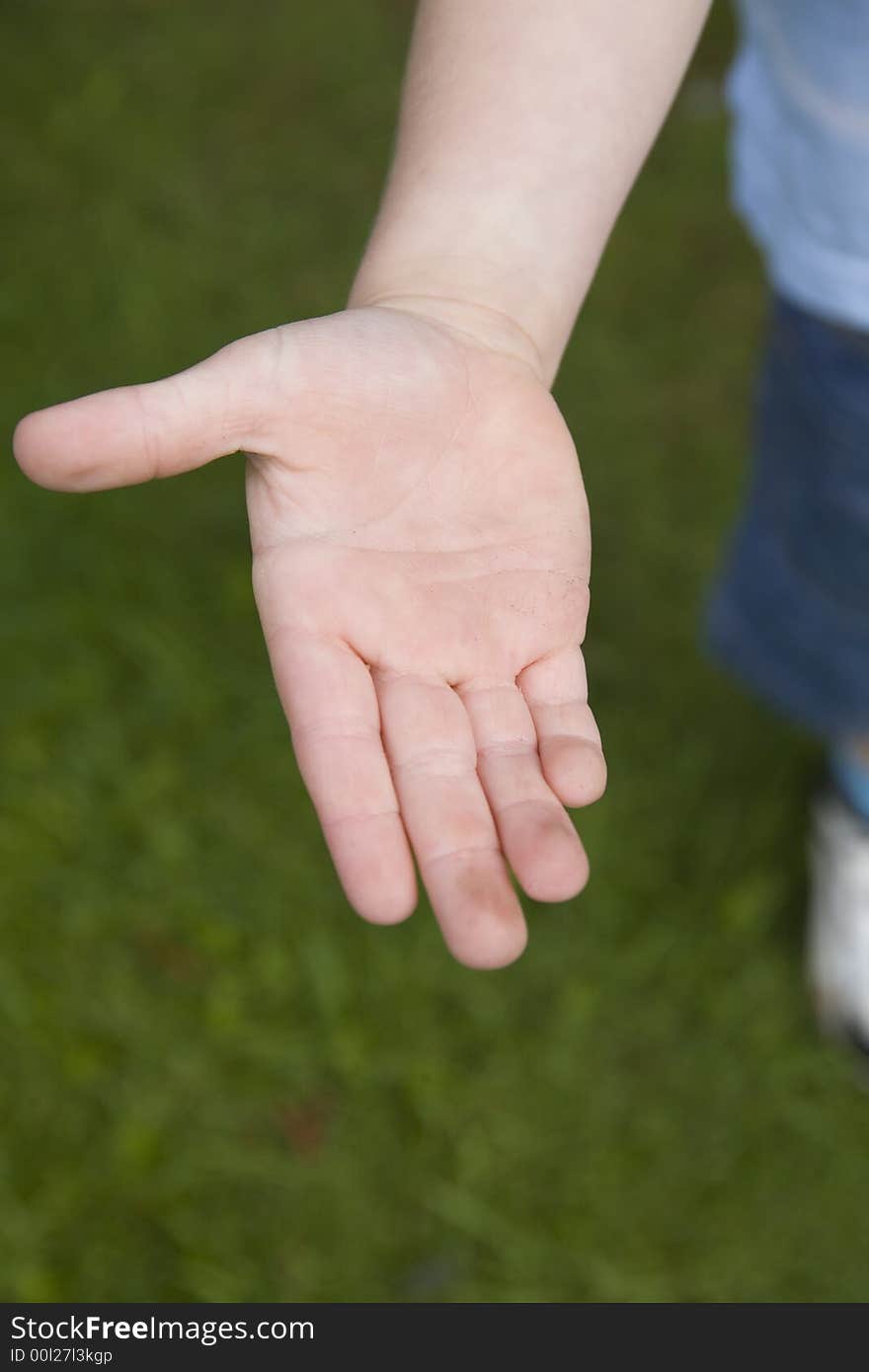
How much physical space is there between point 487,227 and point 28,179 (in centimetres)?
247

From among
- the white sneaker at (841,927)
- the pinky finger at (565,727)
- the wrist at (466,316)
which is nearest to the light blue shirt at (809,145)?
the wrist at (466,316)

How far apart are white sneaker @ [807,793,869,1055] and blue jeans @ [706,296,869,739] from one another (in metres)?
0.17

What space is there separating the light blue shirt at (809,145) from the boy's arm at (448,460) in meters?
0.14

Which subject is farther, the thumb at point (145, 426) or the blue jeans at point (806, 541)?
the blue jeans at point (806, 541)

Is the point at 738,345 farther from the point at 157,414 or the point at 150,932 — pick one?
the point at 157,414

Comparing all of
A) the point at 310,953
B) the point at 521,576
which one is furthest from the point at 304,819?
the point at 521,576

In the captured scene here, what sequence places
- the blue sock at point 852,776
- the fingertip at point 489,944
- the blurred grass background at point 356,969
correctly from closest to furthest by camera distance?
the fingertip at point 489,944 → the blurred grass background at point 356,969 → the blue sock at point 852,776

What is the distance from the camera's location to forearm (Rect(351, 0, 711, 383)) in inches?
50.6

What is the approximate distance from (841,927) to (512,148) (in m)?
1.40

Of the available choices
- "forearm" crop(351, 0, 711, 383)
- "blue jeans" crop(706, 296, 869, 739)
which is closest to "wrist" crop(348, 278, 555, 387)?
"forearm" crop(351, 0, 711, 383)

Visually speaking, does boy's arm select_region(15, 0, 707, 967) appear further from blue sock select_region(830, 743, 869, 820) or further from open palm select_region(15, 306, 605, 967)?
blue sock select_region(830, 743, 869, 820)

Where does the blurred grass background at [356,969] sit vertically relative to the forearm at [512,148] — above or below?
below

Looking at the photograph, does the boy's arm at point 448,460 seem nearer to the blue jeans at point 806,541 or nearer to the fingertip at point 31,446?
the fingertip at point 31,446

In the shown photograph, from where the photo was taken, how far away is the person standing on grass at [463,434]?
112 cm
